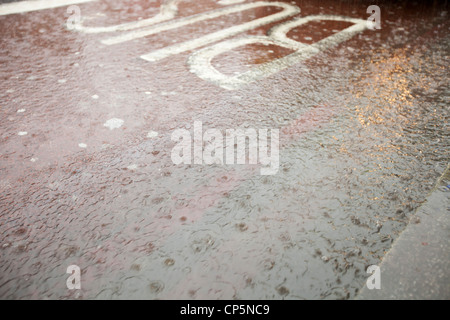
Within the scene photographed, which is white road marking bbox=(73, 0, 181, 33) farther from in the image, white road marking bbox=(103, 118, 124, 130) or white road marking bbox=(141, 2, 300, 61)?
white road marking bbox=(103, 118, 124, 130)

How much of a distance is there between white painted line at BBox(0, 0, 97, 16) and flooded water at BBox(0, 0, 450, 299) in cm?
92

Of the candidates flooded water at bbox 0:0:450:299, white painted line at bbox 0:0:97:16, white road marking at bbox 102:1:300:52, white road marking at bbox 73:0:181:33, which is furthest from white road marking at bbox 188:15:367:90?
white painted line at bbox 0:0:97:16

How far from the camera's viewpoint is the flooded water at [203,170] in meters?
1.31

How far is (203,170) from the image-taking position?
1810mm

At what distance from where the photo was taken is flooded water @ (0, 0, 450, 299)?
4.31 ft

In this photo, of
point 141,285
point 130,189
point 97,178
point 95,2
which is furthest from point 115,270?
point 95,2

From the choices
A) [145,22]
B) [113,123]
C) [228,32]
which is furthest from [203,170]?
[145,22]

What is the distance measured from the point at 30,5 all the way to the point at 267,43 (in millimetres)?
3171

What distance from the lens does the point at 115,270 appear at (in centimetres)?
131

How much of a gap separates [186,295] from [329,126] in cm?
146

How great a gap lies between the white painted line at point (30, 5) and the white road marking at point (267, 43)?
2435 millimetres

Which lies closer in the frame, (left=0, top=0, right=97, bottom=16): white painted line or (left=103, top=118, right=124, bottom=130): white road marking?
(left=103, top=118, right=124, bottom=130): white road marking

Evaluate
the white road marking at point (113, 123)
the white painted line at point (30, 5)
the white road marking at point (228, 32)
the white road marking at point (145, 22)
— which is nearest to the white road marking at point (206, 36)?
the white road marking at point (228, 32)
